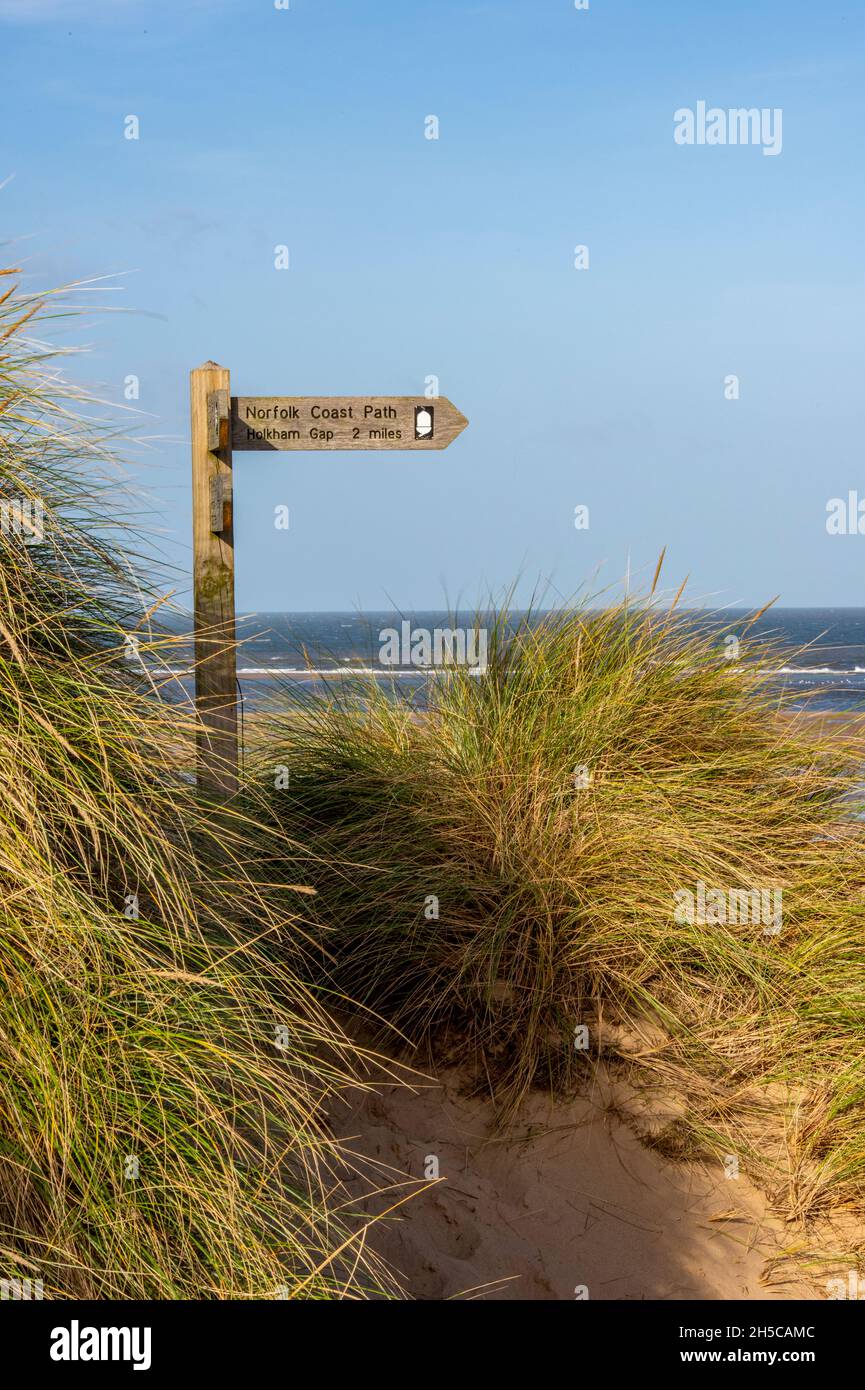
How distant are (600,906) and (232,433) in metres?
2.90

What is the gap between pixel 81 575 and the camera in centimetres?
387

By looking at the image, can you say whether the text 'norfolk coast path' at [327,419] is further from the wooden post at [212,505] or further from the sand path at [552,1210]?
the sand path at [552,1210]

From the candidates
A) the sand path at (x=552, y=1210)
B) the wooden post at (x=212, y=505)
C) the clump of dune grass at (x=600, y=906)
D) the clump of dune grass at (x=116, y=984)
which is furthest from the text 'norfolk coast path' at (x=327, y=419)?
the sand path at (x=552, y=1210)

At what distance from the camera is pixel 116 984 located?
3.04 m

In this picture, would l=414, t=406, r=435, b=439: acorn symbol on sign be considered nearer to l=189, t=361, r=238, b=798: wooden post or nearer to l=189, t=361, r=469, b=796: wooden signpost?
l=189, t=361, r=469, b=796: wooden signpost

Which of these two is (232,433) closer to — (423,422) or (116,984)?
(423,422)

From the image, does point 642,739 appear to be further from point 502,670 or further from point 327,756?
point 327,756

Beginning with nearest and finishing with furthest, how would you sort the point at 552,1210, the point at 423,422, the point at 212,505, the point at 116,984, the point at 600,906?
the point at 116,984 → the point at 552,1210 → the point at 600,906 → the point at 212,505 → the point at 423,422

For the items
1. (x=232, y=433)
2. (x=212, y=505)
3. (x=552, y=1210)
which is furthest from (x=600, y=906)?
(x=232, y=433)

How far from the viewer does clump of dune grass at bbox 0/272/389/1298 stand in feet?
9.21

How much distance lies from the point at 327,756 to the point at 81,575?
187cm
